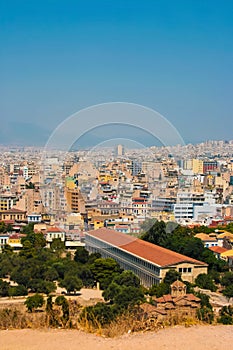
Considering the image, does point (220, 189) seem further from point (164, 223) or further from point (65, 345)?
point (65, 345)

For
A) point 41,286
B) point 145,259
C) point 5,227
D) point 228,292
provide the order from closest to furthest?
point 228,292 < point 41,286 < point 145,259 < point 5,227

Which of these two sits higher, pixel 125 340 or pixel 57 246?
pixel 125 340

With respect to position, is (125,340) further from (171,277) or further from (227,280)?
(227,280)

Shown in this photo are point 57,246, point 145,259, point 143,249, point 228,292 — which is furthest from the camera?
point 57,246

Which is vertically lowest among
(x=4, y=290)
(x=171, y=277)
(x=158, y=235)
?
(x=4, y=290)

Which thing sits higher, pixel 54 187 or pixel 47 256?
pixel 54 187

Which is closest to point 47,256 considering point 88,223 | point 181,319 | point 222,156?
point 88,223

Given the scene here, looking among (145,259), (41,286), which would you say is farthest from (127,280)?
(41,286)

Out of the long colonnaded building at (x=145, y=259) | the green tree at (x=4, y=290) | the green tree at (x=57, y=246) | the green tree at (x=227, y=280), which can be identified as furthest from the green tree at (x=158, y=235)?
the green tree at (x=4, y=290)
